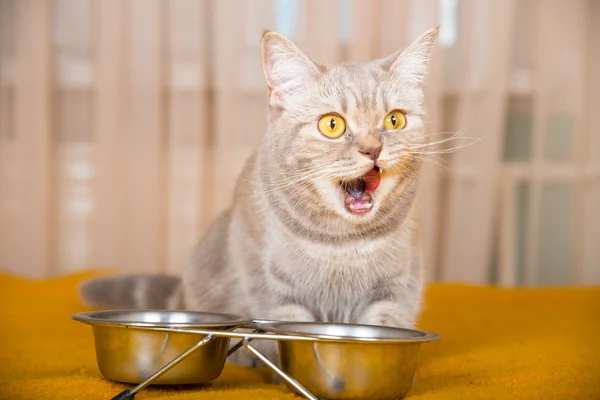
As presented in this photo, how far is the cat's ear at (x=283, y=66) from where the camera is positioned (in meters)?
1.28

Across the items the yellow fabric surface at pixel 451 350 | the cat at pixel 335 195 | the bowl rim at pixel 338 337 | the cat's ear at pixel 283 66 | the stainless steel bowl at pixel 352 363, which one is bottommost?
the yellow fabric surface at pixel 451 350

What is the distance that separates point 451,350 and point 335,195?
0.52m

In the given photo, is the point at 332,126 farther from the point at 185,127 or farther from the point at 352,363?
the point at 185,127

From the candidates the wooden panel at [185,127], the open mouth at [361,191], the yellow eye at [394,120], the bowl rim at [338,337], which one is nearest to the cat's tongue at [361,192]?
the open mouth at [361,191]

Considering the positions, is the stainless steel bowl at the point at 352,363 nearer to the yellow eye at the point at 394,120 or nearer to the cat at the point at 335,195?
the cat at the point at 335,195

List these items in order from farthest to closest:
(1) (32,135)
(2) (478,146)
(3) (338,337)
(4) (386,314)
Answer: (2) (478,146)
(1) (32,135)
(4) (386,314)
(3) (338,337)

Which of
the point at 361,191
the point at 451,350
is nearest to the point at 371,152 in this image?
the point at 361,191

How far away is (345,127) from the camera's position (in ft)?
3.99

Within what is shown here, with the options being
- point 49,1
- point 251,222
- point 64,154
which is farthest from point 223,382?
point 49,1

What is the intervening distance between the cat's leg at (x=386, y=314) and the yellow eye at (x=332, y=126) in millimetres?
314

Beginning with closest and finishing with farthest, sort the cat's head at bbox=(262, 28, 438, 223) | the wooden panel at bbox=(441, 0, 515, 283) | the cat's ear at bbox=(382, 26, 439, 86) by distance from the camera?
the cat's head at bbox=(262, 28, 438, 223) < the cat's ear at bbox=(382, 26, 439, 86) < the wooden panel at bbox=(441, 0, 515, 283)

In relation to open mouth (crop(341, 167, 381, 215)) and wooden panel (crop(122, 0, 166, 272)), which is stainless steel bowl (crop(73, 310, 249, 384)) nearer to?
open mouth (crop(341, 167, 381, 215))

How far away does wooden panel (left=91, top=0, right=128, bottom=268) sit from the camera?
2.60 m

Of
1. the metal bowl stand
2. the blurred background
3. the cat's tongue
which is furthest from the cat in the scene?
the blurred background
